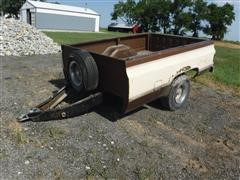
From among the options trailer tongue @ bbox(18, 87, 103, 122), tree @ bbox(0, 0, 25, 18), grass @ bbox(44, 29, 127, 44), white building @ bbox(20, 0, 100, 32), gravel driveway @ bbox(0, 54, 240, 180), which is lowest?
gravel driveway @ bbox(0, 54, 240, 180)

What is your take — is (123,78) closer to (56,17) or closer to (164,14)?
(56,17)

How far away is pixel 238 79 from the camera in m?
9.39

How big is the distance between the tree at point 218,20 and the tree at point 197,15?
0.69 metres

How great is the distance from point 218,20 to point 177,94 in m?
35.8

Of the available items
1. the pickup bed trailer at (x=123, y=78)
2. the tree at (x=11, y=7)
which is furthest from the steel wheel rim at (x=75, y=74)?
the tree at (x=11, y=7)

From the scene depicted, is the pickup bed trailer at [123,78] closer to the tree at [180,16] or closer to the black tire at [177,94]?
the black tire at [177,94]

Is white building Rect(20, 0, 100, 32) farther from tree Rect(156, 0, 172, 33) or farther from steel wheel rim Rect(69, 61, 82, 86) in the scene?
steel wheel rim Rect(69, 61, 82, 86)

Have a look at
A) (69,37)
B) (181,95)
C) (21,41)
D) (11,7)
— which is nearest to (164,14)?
(69,37)

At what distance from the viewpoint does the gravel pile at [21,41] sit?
11.4 meters

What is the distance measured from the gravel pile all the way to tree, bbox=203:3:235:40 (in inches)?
1210

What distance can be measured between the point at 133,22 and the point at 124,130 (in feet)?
146

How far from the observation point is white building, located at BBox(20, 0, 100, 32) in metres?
36.6

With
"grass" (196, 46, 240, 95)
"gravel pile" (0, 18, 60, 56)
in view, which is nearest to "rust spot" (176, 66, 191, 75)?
"grass" (196, 46, 240, 95)

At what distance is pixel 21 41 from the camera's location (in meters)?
11.9
